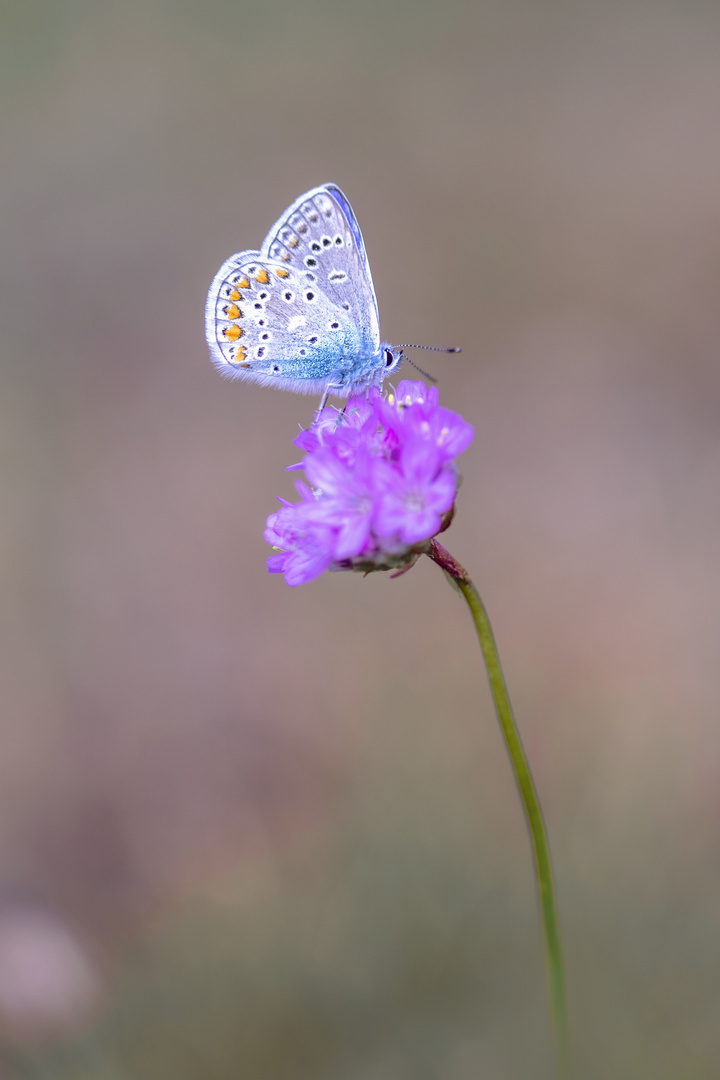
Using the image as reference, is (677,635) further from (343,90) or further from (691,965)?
(343,90)

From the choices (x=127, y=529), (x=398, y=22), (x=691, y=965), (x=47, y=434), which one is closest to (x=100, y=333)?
(x=47, y=434)

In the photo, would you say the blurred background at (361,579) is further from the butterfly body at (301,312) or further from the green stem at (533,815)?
the butterfly body at (301,312)

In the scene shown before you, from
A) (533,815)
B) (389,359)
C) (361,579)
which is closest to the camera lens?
(533,815)

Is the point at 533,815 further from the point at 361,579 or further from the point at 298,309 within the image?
the point at 361,579

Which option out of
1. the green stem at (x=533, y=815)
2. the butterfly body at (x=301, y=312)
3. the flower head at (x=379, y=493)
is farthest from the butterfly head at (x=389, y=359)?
the green stem at (x=533, y=815)

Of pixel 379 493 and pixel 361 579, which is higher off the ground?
pixel 379 493

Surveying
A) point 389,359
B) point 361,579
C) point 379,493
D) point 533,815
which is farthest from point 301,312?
point 361,579

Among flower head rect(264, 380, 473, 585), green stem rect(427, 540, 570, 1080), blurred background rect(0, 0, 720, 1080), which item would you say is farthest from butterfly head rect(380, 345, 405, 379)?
blurred background rect(0, 0, 720, 1080)
